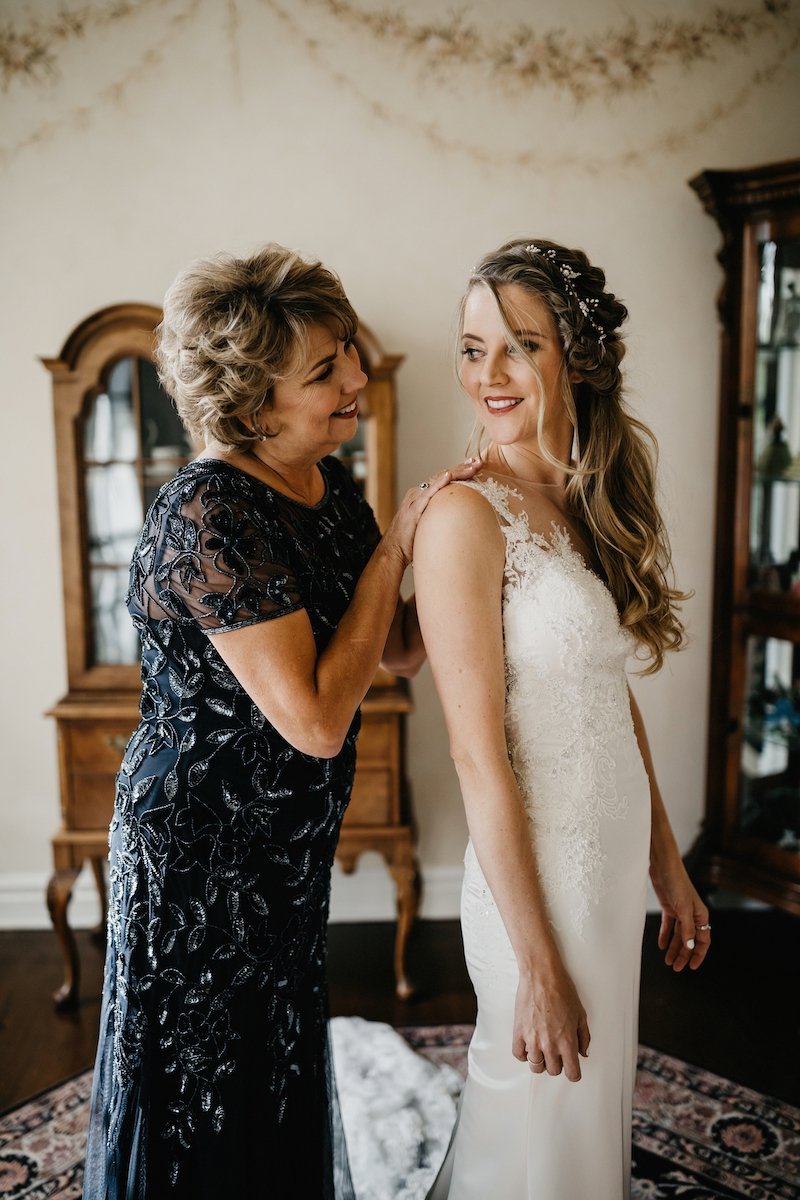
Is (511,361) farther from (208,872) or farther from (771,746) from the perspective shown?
(771,746)

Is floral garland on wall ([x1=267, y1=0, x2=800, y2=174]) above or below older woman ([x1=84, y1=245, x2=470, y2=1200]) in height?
above

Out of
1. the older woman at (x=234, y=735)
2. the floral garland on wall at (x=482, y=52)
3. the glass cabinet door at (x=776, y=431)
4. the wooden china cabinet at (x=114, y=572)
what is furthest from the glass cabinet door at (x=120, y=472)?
the glass cabinet door at (x=776, y=431)

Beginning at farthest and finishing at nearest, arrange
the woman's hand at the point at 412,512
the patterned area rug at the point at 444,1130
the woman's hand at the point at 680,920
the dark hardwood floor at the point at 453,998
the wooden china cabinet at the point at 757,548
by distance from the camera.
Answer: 1. the wooden china cabinet at the point at 757,548
2. the dark hardwood floor at the point at 453,998
3. the patterned area rug at the point at 444,1130
4. the woman's hand at the point at 680,920
5. the woman's hand at the point at 412,512

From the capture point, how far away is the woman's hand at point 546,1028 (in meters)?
1.27

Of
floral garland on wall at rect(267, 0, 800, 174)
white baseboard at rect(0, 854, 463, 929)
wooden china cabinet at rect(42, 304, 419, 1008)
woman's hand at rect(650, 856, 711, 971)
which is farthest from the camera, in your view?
white baseboard at rect(0, 854, 463, 929)

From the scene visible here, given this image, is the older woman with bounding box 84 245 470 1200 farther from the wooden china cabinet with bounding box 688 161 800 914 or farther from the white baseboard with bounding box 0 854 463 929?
the wooden china cabinet with bounding box 688 161 800 914

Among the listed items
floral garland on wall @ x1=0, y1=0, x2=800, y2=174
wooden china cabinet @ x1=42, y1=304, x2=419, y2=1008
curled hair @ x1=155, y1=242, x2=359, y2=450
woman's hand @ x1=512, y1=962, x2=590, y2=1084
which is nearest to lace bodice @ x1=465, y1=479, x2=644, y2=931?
woman's hand @ x1=512, y1=962, x2=590, y2=1084

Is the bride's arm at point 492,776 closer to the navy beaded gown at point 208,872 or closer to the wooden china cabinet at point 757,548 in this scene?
the navy beaded gown at point 208,872

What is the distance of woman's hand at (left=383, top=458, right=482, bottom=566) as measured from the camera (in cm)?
139

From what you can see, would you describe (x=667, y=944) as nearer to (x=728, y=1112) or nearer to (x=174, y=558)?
(x=728, y=1112)

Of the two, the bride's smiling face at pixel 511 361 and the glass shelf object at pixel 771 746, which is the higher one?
the bride's smiling face at pixel 511 361

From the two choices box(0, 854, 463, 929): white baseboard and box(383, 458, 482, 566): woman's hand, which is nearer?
box(383, 458, 482, 566): woman's hand

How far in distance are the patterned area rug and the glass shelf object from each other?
880 millimetres

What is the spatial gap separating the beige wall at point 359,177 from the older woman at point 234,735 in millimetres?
1645
